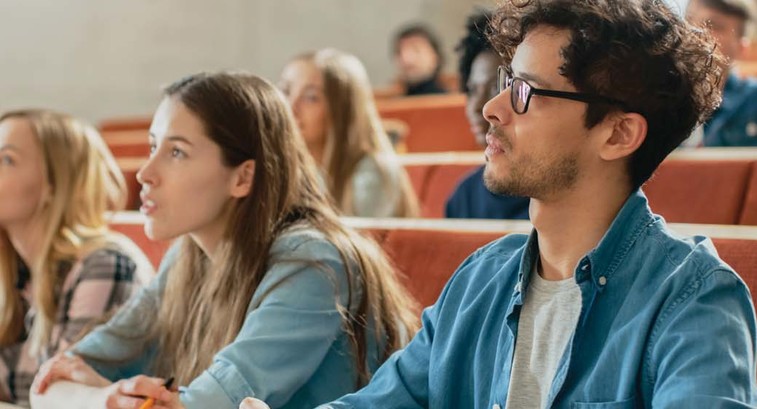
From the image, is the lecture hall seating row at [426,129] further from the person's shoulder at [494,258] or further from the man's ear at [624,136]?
the man's ear at [624,136]

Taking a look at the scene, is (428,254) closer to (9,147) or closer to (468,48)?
(9,147)

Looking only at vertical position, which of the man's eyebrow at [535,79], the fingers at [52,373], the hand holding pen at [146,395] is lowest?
the fingers at [52,373]

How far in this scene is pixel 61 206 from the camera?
2.26m

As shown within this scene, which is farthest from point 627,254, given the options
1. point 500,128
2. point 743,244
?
point 743,244

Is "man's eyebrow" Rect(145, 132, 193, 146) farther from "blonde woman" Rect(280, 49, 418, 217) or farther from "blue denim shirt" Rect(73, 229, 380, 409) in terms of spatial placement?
"blonde woman" Rect(280, 49, 418, 217)

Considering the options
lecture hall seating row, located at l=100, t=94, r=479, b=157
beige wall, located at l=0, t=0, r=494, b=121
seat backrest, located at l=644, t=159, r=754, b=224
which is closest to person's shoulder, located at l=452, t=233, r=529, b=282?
seat backrest, located at l=644, t=159, r=754, b=224

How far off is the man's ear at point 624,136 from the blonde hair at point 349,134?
176 cm

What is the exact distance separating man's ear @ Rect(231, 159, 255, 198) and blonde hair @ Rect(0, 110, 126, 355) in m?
0.52

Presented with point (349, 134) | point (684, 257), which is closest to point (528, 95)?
point (684, 257)

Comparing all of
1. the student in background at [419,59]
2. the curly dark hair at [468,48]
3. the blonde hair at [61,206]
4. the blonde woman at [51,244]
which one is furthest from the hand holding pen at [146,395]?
the student in background at [419,59]

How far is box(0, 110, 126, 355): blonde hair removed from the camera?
2225 millimetres

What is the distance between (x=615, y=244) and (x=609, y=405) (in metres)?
0.17

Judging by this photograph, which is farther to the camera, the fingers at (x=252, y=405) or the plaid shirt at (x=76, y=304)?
the plaid shirt at (x=76, y=304)

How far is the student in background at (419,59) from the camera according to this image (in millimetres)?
5910
